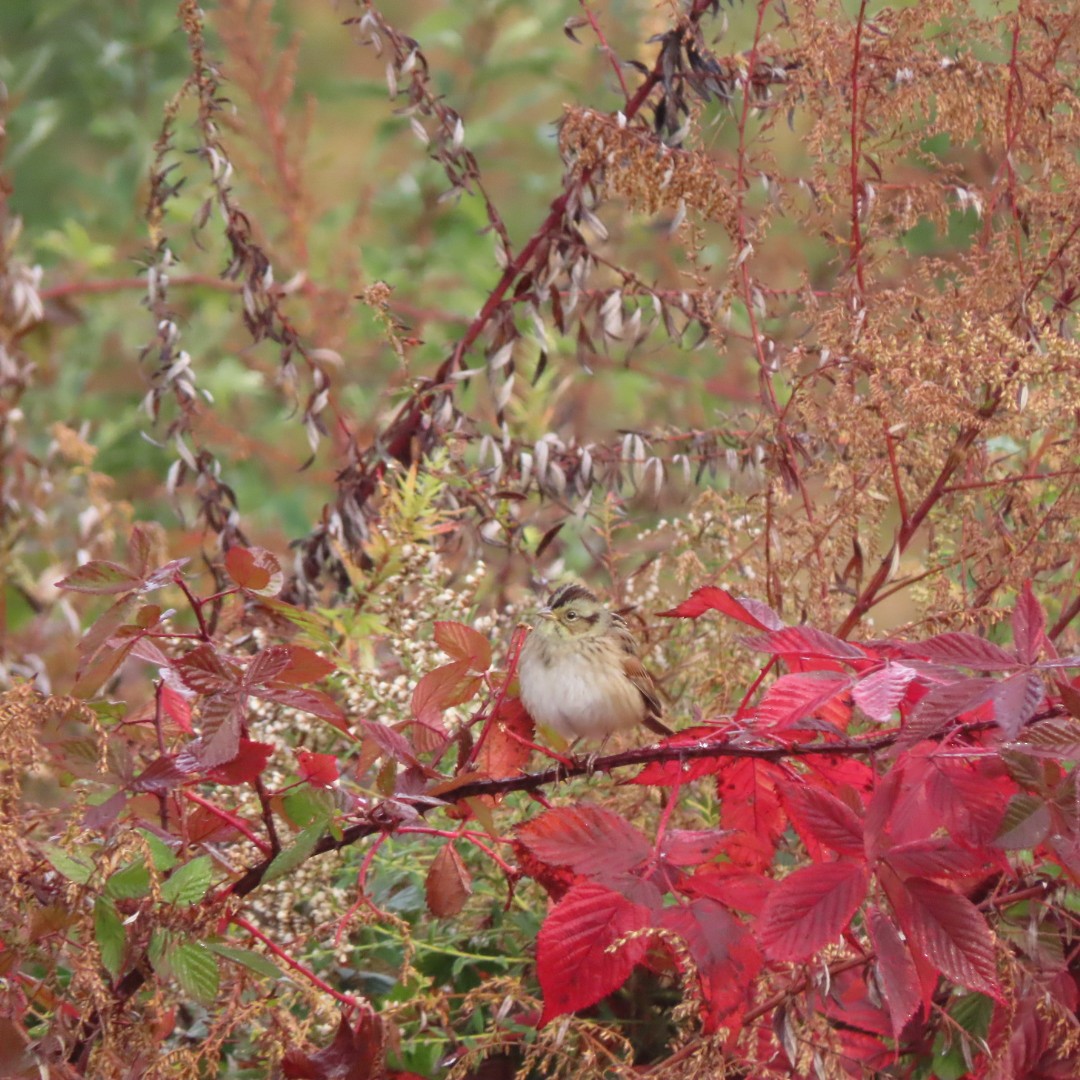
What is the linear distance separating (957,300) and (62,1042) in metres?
0.98

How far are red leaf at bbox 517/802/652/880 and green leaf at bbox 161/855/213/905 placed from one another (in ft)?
0.71

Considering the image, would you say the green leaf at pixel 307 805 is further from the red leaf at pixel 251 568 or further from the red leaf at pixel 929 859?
the red leaf at pixel 929 859

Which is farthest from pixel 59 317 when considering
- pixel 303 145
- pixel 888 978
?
pixel 888 978

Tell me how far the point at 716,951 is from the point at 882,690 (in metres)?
0.22

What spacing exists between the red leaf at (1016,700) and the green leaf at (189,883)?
20.6 inches

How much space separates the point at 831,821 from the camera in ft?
3.17

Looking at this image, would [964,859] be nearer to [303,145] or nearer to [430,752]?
[430,752]

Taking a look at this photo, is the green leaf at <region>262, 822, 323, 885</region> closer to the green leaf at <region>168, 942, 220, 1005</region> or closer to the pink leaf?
the green leaf at <region>168, 942, 220, 1005</region>

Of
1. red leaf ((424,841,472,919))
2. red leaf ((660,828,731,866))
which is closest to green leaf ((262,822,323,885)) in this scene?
red leaf ((424,841,472,919))

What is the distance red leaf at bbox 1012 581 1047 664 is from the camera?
3.02ft

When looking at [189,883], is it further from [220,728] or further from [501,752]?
[501,752]

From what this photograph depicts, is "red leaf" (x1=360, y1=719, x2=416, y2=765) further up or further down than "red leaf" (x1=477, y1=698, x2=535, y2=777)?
further up

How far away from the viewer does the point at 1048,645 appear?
100 centimetres

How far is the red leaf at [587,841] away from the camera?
99cm
